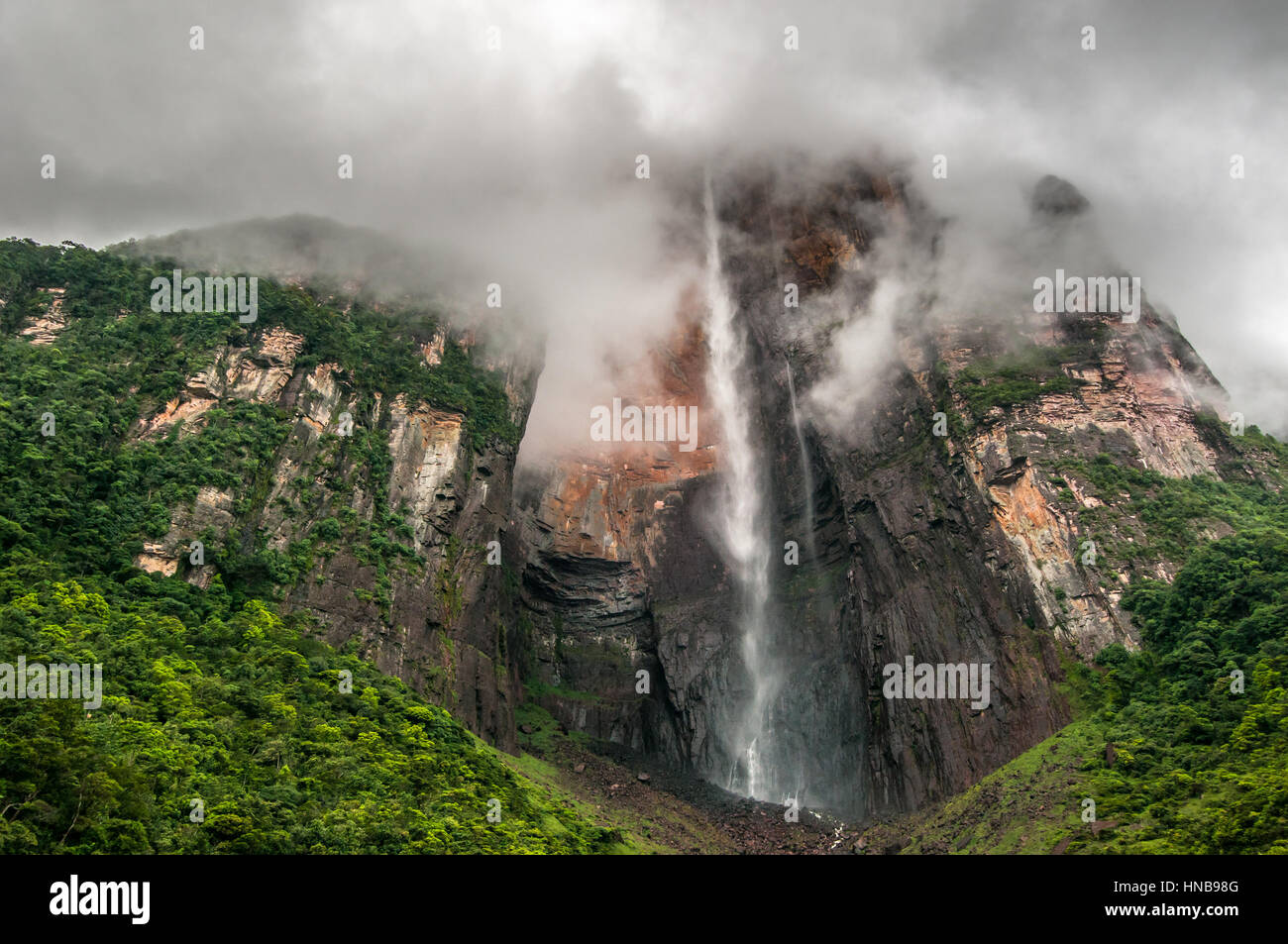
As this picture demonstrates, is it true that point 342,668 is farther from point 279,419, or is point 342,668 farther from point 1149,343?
point 1149,343

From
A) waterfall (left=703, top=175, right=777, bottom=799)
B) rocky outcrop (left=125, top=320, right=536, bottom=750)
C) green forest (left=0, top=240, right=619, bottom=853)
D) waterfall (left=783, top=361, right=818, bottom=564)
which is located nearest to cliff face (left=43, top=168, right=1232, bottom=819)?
rocky outcrop (left=125, top=320, right=536, bottom=750)

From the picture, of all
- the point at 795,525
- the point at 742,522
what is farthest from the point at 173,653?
the point at 742,522

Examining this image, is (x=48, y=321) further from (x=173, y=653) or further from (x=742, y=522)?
(x=742, y=522)

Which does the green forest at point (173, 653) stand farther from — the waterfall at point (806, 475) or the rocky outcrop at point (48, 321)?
the waterfall at point (806, 475)

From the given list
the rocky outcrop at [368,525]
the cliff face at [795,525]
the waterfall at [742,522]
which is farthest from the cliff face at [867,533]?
the rocky outcrop at [368,525]

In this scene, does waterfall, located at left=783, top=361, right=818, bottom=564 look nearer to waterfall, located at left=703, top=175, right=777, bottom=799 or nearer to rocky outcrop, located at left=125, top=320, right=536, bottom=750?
waterfall, located at left=703, top=175, right=777, bottom=799
